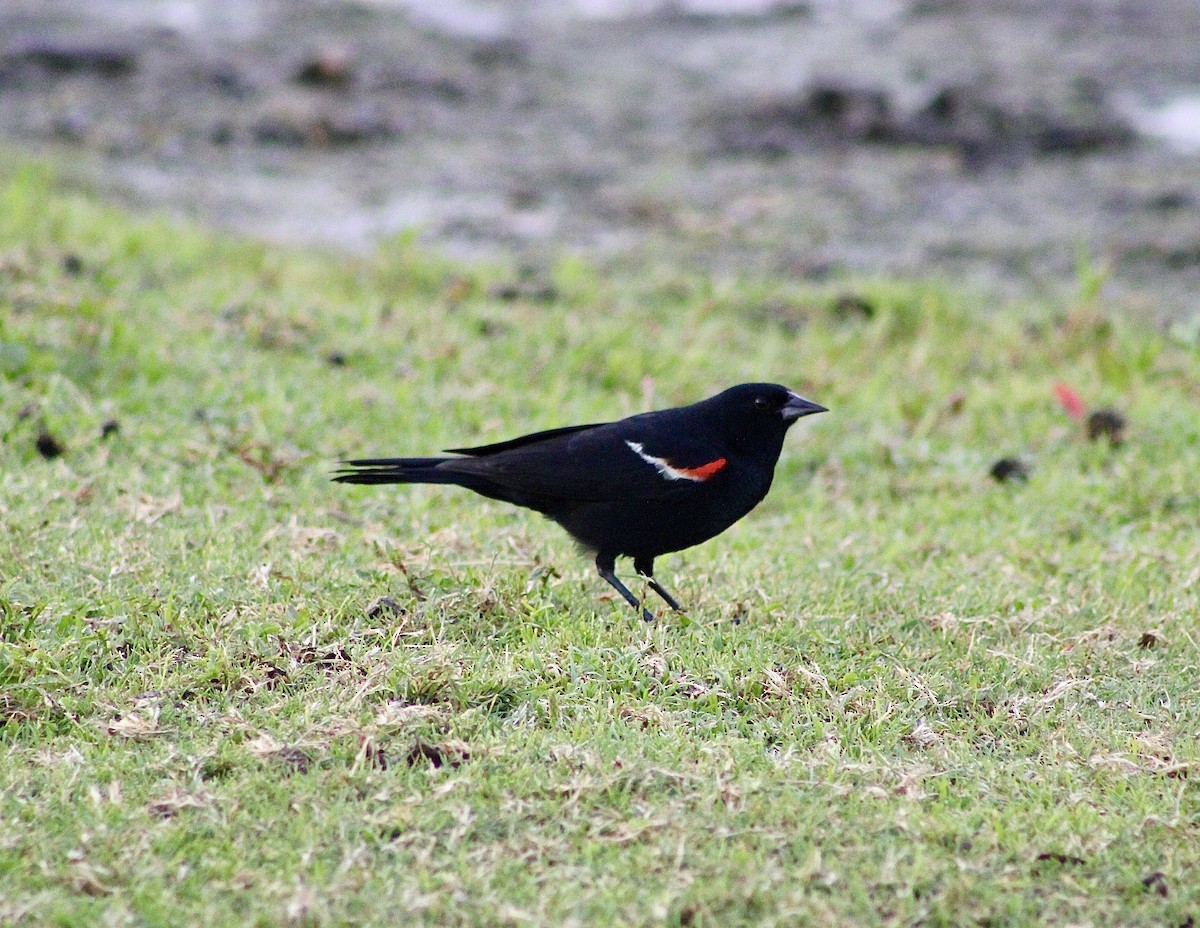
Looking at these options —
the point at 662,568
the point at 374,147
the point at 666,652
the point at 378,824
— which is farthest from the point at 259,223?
the point at 378,824

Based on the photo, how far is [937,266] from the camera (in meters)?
9.48

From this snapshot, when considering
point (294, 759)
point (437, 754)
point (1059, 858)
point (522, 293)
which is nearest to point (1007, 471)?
point (522, 293)

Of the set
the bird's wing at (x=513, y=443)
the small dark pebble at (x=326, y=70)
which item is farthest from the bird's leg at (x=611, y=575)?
the small dark pebble at (x=326, y=70)

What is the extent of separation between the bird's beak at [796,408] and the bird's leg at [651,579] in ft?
2.26

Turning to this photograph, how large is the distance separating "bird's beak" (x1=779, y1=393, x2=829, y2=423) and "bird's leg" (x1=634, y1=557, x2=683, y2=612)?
0.69 metres

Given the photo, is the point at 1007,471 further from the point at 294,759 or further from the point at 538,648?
the point at 294,759

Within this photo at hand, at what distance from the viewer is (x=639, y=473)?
465cm

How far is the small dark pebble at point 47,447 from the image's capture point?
5.51 metres

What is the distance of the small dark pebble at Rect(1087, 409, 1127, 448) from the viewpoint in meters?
6.75

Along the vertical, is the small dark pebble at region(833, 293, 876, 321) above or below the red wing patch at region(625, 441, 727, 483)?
below

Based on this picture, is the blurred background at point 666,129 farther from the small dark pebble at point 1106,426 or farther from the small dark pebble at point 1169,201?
the small dark pebble at point 1106,426

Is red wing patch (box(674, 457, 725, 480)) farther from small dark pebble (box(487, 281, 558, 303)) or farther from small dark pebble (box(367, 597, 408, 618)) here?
small dark pebble (box(487, 281, 558, 303))

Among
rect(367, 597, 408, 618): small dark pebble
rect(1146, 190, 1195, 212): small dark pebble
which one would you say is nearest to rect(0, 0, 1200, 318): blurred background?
rect(1146, 190, 1195, 212): small dark pebble

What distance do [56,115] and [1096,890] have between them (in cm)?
1064
